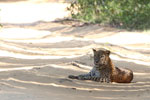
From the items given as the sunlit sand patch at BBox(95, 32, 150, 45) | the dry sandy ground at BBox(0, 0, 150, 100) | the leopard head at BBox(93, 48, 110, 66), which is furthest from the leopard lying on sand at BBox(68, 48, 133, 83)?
the sunlit sand patch at BBox(95, 32, 150, 45)

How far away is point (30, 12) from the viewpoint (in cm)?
2869

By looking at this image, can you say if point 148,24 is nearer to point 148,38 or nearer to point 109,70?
point 148,38

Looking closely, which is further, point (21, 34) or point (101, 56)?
point (21, 34)

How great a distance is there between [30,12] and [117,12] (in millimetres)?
9238

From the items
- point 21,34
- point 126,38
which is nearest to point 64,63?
point 126,38

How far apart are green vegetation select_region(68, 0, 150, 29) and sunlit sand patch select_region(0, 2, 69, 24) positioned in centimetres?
368

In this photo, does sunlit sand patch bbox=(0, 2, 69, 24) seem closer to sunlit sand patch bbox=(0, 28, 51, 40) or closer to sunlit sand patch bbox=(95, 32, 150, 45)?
sunlit sand patch bbox=(0, 28, 51, 40)

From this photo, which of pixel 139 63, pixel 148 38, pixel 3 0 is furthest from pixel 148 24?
pixel 3 0

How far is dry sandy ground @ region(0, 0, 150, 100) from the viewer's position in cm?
706

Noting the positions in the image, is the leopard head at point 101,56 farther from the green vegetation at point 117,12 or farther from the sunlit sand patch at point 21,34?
the green vegetation at point 117,12

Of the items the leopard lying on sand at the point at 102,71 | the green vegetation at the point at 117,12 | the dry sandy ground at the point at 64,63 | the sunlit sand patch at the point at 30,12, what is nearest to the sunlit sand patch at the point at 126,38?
the dry sandy ground at the point at 64,63

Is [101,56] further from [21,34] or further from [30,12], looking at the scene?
[30,12]

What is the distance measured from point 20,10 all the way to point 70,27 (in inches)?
380

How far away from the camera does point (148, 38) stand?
16438 mm
